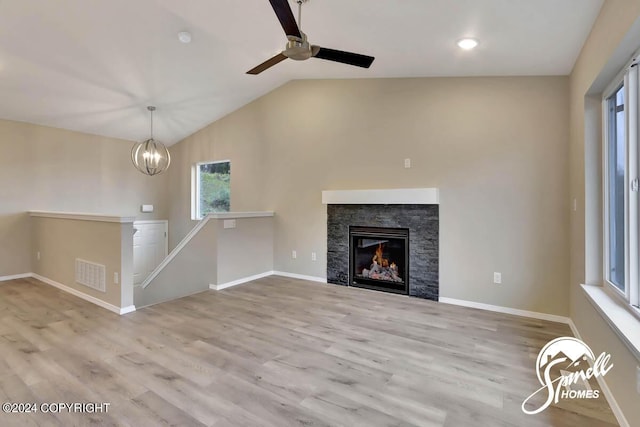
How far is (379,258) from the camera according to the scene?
4.39 m

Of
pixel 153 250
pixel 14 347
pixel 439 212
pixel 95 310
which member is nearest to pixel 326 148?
pixel 439 212

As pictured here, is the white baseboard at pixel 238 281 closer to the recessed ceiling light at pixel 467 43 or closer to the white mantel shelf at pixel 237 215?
the white mantel shelf at pixel 237 215

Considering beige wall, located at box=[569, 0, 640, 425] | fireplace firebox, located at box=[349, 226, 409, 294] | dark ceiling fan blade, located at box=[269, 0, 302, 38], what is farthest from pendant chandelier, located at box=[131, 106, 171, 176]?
beige wall, located at box=[569, 0, 640, 425]

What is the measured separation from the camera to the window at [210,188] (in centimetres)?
606

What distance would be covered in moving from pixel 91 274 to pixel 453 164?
14.7ft

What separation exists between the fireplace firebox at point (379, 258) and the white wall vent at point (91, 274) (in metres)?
3.06

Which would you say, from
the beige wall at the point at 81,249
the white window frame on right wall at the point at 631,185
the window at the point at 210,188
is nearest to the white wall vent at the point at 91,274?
the beige wall at the point at 81,249

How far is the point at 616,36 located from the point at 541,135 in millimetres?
1632

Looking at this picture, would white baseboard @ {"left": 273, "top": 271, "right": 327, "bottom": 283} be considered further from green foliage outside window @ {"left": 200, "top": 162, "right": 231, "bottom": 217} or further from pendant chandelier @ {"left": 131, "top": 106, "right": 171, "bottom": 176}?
pendant chandelier @ {"left": 131, "top": 106, "right": 171, "bottom": 176}

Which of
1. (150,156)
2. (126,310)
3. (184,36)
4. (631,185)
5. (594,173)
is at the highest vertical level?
(184,36)

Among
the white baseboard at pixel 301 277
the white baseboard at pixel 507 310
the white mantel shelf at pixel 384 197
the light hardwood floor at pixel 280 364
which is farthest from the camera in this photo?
the white baseboard at pixel 301 277

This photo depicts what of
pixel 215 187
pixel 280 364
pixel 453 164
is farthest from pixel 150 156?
pixel 453 164

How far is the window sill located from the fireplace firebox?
2.01 meters

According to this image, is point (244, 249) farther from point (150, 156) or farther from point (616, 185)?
point (616, 185)
